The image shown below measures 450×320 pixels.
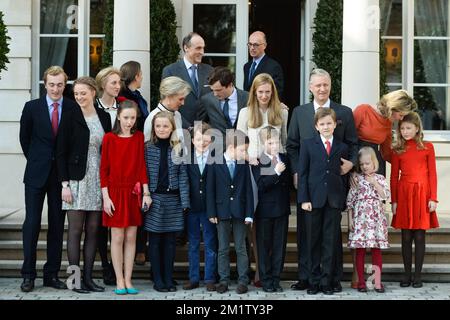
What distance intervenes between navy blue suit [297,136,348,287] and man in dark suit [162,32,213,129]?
1542 millimetres

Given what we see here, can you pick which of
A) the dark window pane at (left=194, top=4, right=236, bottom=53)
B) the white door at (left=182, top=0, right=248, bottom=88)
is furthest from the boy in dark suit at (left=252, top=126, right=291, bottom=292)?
the dark window pane at (left=194, top=4, right=236, bottom=53)

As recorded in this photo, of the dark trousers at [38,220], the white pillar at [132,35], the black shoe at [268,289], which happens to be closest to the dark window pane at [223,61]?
the white pillar at [132,35]

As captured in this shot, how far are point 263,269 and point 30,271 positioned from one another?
2195 millimetres

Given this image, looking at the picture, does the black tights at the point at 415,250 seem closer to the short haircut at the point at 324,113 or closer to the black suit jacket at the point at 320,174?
the black suit jacket at the point at 320,174

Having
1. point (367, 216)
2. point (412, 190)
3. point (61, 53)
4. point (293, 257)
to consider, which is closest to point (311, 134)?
point (367, 216)

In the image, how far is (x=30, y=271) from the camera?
936 cm

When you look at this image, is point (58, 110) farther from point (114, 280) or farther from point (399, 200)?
point (399, 200)

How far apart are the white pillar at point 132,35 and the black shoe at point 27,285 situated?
2.99 m

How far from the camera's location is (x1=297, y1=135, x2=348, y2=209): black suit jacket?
9.30 metres

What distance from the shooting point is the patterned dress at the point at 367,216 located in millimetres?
9484

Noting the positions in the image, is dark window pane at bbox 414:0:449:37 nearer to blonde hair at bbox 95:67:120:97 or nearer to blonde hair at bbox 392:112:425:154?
blonde hair at bbox 392:112:425:154

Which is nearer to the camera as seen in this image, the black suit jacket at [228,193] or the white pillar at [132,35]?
the black suit jacket at [228,193]

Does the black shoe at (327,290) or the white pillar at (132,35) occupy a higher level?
the white pillar at (132,35)

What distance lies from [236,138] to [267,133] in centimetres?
30
